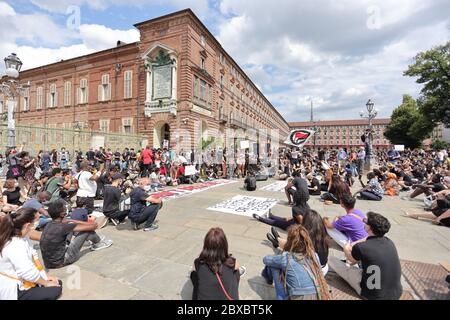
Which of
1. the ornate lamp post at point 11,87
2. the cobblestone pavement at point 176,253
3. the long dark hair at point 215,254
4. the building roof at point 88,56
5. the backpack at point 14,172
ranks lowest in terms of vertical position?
the cobblestone pavement at point 176,253

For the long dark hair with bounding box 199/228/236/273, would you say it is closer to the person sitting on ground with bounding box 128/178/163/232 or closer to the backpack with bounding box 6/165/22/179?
the person sitting on ground with bounding box 128/178/163/232

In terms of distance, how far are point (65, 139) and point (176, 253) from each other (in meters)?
18.3

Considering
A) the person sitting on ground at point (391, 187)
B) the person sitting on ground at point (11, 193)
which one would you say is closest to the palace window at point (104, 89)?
the person sitting on ground at point (11, 193)

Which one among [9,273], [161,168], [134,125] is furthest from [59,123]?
[9,273]

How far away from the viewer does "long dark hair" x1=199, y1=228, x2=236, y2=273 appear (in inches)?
91.6

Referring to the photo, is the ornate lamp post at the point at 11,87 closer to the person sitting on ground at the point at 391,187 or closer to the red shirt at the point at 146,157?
the red shirt at the point at 146,157

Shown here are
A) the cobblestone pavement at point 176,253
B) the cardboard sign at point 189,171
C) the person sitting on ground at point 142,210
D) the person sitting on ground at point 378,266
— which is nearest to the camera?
the person sitting on ground at point 378,266

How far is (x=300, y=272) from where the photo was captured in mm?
2258

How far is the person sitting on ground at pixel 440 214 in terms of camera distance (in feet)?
18.1

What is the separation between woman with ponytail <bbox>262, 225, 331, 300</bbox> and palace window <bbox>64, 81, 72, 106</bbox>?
31.5 metres

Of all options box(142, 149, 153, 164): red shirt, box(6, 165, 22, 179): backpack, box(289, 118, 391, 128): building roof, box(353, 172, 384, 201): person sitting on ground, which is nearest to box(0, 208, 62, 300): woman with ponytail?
box(6, 165, 22, 179): backpack

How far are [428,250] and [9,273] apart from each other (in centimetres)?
643

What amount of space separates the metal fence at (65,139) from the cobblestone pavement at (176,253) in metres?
13.4

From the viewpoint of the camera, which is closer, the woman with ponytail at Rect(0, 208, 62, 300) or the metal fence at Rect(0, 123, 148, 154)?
the woman with ponytail at Rect(0, 208, 62, 300)
